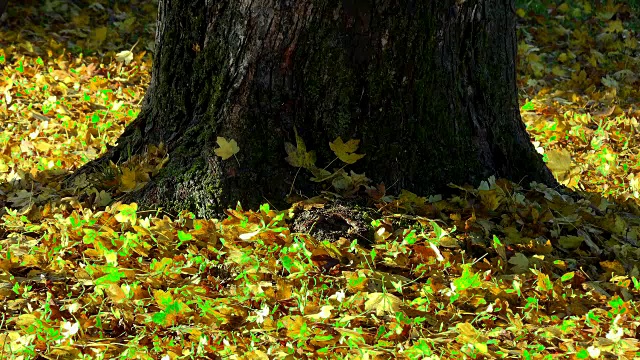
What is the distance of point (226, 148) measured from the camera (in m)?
3.12

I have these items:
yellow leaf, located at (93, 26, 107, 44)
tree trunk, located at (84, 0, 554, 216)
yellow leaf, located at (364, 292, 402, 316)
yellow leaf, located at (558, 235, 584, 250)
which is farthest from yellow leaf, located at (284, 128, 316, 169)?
yellow leaf, located at (93, 26, 107, 44)

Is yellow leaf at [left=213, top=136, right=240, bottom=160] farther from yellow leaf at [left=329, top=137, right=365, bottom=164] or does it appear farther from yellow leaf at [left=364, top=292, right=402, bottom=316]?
yellow leaf at [left=364, top=292, right=402, bottom=316]

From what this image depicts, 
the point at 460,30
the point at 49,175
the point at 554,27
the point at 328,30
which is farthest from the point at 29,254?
the point at 554,27

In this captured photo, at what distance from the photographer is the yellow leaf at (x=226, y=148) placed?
3111 mm

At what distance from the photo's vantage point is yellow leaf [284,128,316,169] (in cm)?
313

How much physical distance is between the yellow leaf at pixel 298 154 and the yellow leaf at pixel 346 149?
3.9 inches

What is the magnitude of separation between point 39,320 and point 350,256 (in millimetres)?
1054

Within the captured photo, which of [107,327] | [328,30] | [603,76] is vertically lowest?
[107,327]

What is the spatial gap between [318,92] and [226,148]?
0.41 m

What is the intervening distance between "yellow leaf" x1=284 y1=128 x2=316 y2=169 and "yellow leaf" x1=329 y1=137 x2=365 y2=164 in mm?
100

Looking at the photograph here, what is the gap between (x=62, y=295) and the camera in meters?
2.78

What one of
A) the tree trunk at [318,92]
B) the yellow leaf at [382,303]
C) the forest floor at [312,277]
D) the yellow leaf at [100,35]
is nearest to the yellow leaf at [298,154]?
the tree trunk at [318,92]

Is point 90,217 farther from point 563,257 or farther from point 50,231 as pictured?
point 563,257

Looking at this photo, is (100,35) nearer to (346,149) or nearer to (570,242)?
(346,149)
